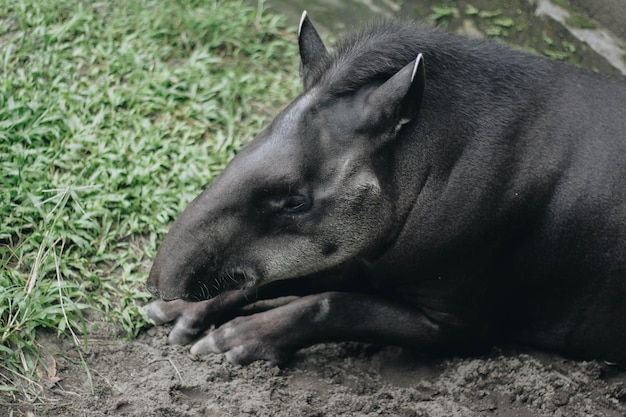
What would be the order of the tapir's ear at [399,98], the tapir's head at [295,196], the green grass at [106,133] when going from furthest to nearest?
the green grass at [106,133]
the tapir's head at [295,196]
the tapir's ear at [399,98]

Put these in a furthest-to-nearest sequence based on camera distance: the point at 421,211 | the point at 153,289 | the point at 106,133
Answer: the point at 106,133, the point at 421,211, the point at 153,289

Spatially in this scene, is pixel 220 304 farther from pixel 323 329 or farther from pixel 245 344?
pixel 323 329

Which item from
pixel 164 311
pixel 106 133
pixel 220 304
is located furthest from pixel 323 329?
pixel 106 133

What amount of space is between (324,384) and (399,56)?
1840 millimetres

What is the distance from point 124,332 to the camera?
5.35m

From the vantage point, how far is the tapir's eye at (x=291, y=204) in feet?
15.7

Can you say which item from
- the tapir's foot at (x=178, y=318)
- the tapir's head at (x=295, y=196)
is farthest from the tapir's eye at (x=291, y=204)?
the tapir's foot at (x=178, y=318)

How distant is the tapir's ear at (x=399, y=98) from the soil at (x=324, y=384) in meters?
1.47

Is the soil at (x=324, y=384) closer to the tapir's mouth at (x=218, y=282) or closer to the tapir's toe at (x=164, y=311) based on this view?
the tapir's toe at (x=164, y=311)

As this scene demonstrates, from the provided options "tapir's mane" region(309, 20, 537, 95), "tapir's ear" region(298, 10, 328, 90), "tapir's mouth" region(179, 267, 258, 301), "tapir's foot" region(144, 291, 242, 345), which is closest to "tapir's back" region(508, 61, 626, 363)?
"tapir's mane" region(309, 20, 537, 95)

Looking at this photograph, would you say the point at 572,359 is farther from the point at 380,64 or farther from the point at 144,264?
the point at 144,264

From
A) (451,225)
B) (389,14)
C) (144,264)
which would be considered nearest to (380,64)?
(451,225)

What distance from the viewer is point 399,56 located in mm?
4875

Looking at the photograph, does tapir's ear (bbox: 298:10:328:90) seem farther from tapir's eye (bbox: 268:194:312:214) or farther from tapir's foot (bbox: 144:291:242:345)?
tapir's foot (bbox: 144:291:242:345)
